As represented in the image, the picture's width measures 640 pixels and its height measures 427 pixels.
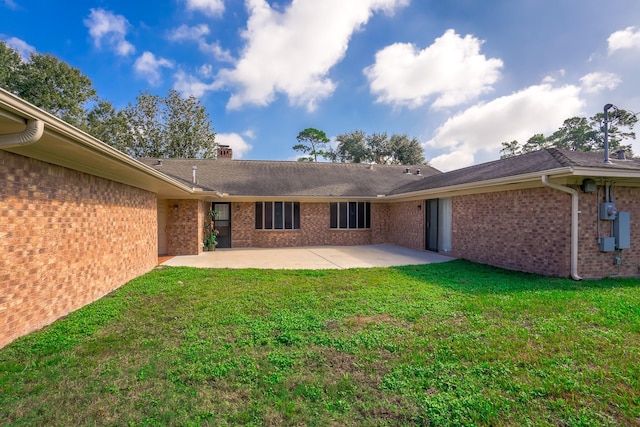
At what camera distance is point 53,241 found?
13.1 feet

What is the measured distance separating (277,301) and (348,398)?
9.13ft

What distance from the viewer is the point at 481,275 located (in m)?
6.96

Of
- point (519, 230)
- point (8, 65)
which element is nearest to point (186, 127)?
point (8, 65)

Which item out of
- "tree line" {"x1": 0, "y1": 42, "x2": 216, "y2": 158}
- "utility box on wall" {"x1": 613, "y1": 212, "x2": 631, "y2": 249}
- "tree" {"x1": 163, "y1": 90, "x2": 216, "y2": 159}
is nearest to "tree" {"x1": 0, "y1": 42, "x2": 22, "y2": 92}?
"tree line" {"x1": 0, "y1": 42, "x2": 216, "y2": 158}

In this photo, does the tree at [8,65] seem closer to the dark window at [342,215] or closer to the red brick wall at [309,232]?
the red brick wall at [309,232]

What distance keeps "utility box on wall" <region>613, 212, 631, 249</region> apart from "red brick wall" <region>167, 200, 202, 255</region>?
12.5 metres

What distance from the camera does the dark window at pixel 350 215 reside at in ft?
45.5

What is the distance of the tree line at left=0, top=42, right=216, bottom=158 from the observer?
70.5 feet

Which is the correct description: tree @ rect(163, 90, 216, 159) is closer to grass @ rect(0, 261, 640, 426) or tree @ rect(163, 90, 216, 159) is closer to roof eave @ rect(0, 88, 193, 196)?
roof eave @ rect(0, 88, 193, 196)

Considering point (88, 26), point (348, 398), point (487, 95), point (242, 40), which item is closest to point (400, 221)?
point (487, 95)

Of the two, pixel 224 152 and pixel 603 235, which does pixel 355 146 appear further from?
pixel 603 235

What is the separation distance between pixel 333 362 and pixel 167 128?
3038 centimetres

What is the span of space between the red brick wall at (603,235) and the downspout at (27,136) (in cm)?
951

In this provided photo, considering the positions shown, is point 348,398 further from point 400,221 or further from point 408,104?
point 408,104
